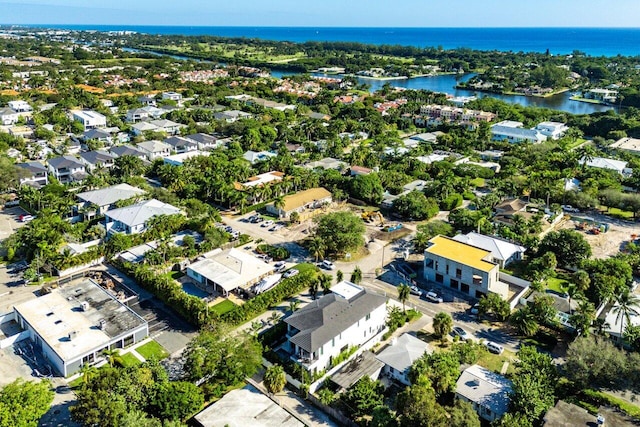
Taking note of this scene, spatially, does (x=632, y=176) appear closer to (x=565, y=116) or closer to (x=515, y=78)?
(x=565, y=116)

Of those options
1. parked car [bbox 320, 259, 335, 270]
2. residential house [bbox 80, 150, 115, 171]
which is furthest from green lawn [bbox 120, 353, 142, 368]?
residential house [bbox 80, 150, 115, 171]

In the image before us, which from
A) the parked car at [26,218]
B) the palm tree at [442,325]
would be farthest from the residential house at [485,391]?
the parked car at [26,218]

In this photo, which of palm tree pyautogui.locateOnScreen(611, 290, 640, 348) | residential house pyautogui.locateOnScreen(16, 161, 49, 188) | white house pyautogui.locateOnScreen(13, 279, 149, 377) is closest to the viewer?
white house pyautogui.locateOnScreen(13, 279, 149, 377)

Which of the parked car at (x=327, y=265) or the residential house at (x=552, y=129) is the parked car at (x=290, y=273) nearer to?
the parked car at (x=327, y=265)

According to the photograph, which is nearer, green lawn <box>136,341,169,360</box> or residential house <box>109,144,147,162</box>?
green lawn <box>136,341,169,360</box>

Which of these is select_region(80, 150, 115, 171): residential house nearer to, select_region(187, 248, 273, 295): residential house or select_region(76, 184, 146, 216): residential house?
select_region(76, 184, 146, 216): residential house

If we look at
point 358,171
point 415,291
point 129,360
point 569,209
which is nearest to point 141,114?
point 358,171
